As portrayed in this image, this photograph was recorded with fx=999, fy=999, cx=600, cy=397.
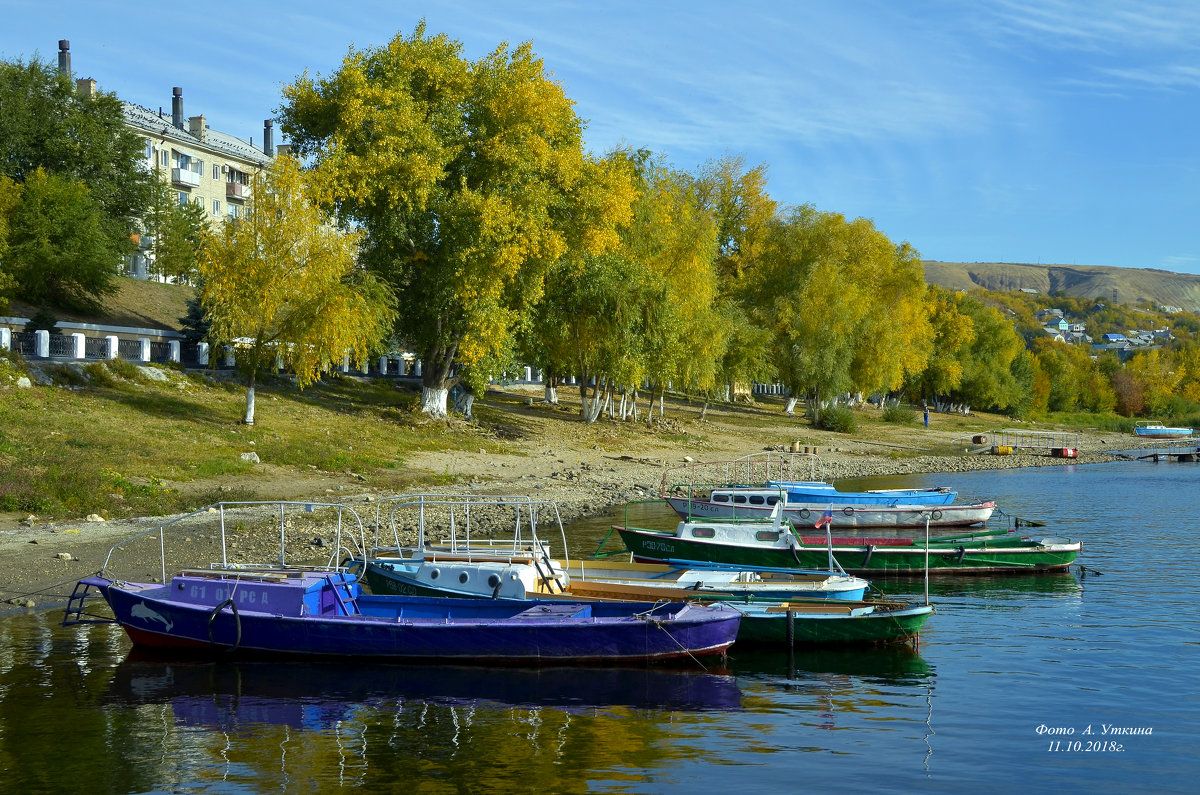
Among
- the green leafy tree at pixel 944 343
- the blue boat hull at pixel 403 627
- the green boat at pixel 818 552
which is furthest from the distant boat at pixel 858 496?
the green leafy tree at pixel 944 343

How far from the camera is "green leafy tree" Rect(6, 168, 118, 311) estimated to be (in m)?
49.8

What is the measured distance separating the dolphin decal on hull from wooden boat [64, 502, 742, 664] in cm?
2

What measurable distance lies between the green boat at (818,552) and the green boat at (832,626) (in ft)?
25.8

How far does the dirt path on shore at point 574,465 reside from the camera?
22312 millimetres

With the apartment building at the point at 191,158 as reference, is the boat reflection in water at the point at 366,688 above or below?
below

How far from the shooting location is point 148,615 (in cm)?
1817

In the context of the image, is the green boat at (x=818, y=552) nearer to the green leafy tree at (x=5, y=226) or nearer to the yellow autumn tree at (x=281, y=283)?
the yellow autumn tree at (x=281, y=283)

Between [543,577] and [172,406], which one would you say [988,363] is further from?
[543,577]

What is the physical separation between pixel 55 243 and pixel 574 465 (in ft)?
97.9

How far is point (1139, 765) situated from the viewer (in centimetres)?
1312

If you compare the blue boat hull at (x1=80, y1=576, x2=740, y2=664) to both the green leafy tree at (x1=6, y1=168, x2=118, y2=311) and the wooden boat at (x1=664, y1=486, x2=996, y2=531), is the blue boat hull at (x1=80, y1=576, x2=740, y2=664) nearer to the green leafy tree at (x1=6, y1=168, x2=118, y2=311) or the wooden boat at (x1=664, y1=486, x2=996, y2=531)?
the wooden boat at (x1=664, y1=486, x2=996, y2=531)

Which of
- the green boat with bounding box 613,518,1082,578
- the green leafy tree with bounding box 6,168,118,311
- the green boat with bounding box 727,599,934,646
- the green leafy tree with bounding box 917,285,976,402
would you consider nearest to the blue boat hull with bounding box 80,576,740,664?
the green boat with bounding box 727,599,934,646

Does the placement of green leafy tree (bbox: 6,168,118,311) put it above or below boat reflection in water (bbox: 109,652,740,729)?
above

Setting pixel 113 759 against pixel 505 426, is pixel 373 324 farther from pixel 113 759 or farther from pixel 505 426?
pixel 113 759
